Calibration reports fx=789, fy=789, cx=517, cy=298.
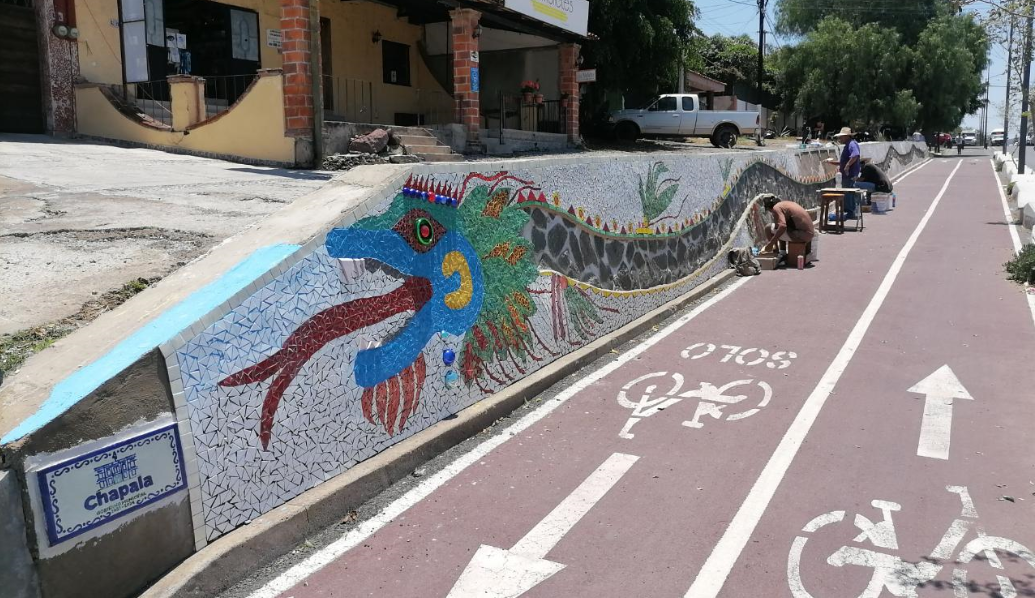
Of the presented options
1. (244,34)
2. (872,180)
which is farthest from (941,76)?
(244,34)

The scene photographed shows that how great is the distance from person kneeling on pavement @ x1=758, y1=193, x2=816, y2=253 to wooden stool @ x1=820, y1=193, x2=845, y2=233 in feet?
12.9

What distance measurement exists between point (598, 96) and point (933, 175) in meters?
14.4

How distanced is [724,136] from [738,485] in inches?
1041

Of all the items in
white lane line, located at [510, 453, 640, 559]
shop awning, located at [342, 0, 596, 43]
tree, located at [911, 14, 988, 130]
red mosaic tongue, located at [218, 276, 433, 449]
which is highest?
tree, located at [911, 14, 988, 130]

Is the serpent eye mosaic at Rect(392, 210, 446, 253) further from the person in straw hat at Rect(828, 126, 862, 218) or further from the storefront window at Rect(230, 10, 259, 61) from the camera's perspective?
the person in straw hat at Rect(828, 126, 862, 218)

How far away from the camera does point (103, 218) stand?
652 centimetres

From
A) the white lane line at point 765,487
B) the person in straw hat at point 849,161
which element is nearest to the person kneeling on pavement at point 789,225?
the white lane line at point 765,487

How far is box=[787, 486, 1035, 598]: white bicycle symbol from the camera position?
3787 millimetres

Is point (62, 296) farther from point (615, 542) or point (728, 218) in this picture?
point (728, 218)

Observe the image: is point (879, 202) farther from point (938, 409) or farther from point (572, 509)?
point (572, 509)

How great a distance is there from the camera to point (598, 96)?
28.0m

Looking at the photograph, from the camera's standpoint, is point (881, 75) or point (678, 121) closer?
point (678, 121)

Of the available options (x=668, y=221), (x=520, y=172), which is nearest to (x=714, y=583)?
(x=520, y=172)

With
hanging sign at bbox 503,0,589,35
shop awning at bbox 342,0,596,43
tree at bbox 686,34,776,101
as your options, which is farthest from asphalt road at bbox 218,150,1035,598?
tree at bbox 686,34,776,101
